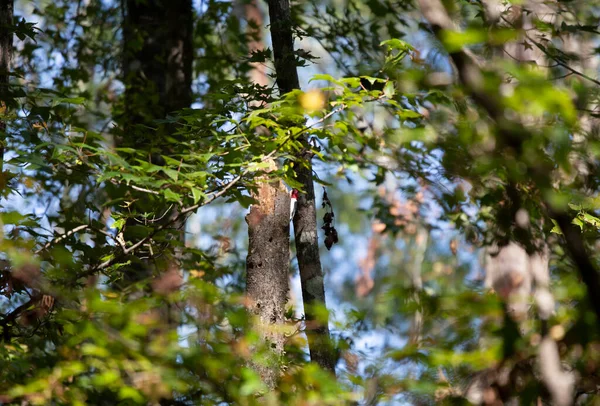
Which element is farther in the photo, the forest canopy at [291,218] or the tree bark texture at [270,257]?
the tree bark texture at [270,257]

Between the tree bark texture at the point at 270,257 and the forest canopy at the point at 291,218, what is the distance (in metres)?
0.01

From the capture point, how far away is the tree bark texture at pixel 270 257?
12.4 feet

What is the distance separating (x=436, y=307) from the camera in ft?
5.58

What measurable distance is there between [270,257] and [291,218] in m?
0.40

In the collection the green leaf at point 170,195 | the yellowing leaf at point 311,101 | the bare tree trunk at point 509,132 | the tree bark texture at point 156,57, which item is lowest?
the bare tree trunk at point 509,132

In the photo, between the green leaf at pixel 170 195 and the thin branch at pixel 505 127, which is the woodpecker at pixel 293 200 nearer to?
the green leaf at pixel 170 195

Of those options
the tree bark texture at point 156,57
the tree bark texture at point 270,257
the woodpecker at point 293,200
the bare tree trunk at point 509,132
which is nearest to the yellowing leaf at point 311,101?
the tree bark texture at point 270,257

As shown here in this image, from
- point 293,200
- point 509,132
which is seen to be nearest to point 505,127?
point 509,132

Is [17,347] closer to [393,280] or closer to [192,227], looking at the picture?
[393,280]

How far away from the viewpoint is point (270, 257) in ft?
12.8

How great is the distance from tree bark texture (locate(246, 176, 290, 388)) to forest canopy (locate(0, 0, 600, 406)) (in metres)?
0.01

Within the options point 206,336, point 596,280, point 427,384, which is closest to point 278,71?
point 206,336

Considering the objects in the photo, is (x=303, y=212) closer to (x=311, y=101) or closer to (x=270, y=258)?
(x=270, y=258)

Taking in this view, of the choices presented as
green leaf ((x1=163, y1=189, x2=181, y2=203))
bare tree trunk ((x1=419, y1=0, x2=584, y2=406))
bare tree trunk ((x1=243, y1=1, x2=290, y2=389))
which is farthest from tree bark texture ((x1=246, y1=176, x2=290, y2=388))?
bare tree trunk ((x1=419, y1=0, x2=584, y2=406))
